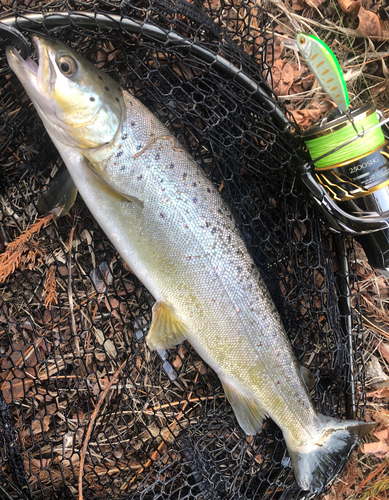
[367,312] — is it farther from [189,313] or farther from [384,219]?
[189,313]

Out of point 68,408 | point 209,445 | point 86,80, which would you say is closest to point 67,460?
point 68,408

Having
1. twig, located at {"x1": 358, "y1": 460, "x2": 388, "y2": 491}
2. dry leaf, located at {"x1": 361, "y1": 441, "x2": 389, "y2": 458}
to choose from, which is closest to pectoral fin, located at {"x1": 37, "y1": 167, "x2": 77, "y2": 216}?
dry leaf, located at {"x1": 361, "y1": 441, "x2": 389, "y2": 458}

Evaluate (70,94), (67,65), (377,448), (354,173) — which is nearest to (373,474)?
(377,448)

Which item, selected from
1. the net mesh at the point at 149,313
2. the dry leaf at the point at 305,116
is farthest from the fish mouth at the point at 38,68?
the dry leaf at the point at 305,116

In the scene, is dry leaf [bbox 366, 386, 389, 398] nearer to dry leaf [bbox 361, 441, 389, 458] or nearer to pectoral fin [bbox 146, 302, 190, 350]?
dry leaf [bbox 361, 441, 389, 458]

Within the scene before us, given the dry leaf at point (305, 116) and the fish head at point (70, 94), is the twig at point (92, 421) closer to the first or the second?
the fish head at point (70, 94)

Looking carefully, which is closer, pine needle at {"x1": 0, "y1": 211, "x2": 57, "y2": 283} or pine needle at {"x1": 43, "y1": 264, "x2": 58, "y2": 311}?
pine needle at {"x1": 0, "y1": 211, "x2": 57, "y2": 283}
